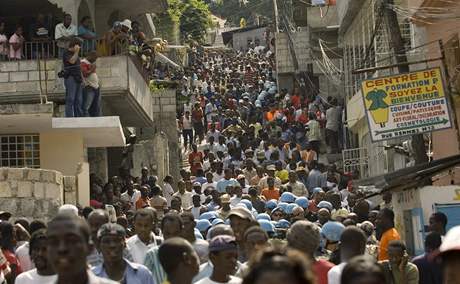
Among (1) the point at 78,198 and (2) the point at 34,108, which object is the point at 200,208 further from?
(2) the point at 34,108

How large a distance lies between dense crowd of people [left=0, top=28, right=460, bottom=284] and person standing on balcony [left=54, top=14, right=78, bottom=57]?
267 cm

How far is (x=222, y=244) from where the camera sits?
8.17 meters

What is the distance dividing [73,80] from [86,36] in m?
2.49

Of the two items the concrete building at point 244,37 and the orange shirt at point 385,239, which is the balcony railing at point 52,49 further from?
the concrete building at point 244,37

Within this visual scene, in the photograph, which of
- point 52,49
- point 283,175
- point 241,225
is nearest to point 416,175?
point 241,225

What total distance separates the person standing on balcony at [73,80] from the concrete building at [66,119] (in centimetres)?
26

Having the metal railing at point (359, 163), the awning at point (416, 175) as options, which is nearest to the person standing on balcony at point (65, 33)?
the awning at point (416, 175)

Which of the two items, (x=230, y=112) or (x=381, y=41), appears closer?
(x=381, y=41)

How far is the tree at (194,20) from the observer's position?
72312mm

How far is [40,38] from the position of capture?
2380 centimetres

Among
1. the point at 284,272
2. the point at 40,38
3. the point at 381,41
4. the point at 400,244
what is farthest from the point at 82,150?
the point at 284,272

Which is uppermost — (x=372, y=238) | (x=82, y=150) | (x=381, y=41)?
(x=381, y=41)

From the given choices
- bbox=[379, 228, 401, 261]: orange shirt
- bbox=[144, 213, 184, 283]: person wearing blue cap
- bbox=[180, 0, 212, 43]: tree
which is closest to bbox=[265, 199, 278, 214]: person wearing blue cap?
bbox=[379, 228, 401, 261]: orange shirt

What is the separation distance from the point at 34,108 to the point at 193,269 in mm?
12812
